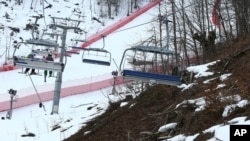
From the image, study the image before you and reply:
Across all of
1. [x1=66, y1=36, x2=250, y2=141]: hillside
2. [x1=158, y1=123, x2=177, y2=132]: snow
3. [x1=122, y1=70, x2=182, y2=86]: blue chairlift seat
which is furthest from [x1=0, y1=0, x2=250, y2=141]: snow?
[x1=122, y1=70, x2=182, y2=86]: blue chairlift seat

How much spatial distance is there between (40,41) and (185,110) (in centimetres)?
639

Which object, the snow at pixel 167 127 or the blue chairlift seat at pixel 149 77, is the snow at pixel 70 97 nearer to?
the snow at pixel 167 127

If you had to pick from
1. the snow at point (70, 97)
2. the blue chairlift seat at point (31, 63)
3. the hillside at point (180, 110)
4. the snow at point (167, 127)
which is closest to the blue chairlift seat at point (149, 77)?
the hillside at point (180, 110)

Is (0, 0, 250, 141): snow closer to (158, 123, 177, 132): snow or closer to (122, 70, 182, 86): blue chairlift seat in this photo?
(158, 123, 177, 132): snow

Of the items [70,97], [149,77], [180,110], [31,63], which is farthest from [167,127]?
[70,97]

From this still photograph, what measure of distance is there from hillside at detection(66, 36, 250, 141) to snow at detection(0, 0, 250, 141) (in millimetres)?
187

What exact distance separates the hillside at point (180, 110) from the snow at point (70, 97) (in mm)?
187

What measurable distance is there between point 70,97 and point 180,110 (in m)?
21.8

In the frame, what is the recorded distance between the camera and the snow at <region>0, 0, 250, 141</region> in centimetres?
1202

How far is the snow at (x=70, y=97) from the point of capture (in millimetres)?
12023

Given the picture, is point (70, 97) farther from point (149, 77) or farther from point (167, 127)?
point (167, 127)

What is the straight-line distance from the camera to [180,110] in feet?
28.5

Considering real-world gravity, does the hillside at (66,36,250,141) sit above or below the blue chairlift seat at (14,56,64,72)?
below

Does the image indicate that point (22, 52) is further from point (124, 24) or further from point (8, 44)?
point (124, 24)
